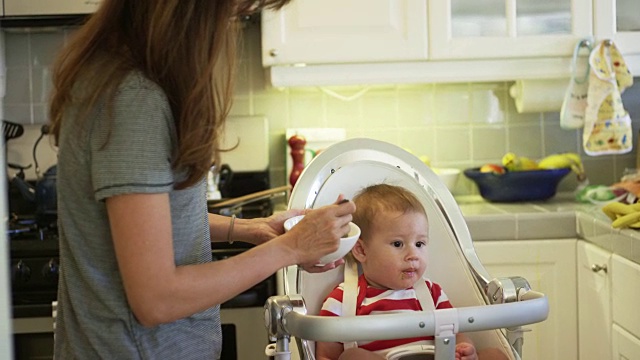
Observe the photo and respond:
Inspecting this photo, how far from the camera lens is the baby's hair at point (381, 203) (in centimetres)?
203

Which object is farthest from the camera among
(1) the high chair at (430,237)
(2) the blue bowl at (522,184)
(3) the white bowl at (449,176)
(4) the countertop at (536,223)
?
(3) the white bowl at (449,176)

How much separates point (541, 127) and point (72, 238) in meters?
2.29

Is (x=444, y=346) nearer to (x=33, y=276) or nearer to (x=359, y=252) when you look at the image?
(x=359, y=252)

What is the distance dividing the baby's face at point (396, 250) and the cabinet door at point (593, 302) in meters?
0.82

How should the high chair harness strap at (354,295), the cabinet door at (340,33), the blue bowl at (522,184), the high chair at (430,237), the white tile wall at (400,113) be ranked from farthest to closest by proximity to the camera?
the white tile wall at (400,113)
the blue bowl at (522,184)
the cabinet door at (340,33)
the high chair harness strap at (354,295)
the high chair at (430,237)

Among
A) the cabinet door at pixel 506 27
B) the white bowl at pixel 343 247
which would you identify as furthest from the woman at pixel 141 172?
the cabinet door at pixel 506 27

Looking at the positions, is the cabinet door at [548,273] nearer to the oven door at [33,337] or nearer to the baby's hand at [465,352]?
the baby's hand at [465,352]

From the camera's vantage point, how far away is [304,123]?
3332mm

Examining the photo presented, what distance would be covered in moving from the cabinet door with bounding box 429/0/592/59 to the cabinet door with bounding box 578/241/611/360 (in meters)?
0.63

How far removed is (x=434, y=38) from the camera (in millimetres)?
2965

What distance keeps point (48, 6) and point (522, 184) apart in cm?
158

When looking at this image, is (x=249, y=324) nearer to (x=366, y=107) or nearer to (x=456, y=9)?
(x=366, y=107)

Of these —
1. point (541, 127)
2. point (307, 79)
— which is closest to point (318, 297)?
point (307, 79)

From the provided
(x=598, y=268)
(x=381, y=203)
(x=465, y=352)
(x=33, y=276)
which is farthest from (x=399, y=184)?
(x=33, y=276)
